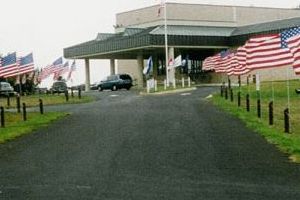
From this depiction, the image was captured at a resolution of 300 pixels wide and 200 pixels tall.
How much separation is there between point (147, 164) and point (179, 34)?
5798cm

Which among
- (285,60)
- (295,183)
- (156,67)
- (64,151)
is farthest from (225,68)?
(156,67)

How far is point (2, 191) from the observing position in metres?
10.1

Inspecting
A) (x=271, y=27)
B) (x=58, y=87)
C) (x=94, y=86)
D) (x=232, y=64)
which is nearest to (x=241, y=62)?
(x=232, y=64)

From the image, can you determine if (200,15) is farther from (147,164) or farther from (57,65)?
(147,164)

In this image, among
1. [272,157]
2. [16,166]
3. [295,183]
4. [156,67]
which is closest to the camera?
[295,183]

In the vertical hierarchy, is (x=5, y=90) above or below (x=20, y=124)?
above

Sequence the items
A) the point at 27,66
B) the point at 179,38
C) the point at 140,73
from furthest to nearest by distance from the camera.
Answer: the point at 140,73
the point at 179,38
the point at 27,66

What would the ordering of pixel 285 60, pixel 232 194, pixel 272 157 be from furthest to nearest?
pixel 285 60 < pixel 272 157 < pixel 232 194

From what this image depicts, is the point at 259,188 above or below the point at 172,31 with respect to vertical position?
below

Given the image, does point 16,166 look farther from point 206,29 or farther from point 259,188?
point 206,29

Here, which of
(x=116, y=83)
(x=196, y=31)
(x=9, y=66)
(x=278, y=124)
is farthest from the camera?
(x=196, y=31)

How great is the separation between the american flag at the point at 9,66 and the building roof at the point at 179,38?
31134 mm

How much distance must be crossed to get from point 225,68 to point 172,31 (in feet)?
101

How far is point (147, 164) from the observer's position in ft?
42.4
